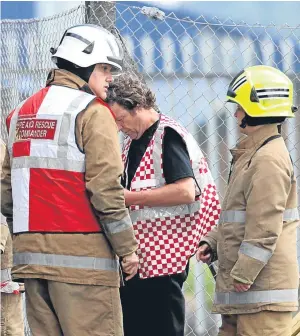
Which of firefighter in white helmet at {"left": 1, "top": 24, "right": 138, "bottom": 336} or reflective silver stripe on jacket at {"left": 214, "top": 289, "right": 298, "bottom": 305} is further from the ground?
firefighter in white helmet at {"left": 1, "top": 24, "right": 138, "bottom": 336}

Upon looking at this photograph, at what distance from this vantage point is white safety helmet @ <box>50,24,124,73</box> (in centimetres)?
488

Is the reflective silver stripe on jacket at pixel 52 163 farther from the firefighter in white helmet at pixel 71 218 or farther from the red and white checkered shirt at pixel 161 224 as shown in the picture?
the red and white checkered shirt at pixel 161 224

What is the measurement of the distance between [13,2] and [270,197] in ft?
12.2

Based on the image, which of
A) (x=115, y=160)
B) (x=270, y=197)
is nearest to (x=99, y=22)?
(x=115, y=160)

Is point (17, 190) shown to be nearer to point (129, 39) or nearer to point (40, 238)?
point (40, 238)

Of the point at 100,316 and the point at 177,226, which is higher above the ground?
the point at 177,226

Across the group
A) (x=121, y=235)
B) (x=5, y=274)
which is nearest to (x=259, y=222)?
(x=121, y=235)

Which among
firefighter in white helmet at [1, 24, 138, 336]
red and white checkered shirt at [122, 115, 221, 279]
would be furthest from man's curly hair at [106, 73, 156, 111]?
firefighter in white helmet at [1, 24, 138, 336]

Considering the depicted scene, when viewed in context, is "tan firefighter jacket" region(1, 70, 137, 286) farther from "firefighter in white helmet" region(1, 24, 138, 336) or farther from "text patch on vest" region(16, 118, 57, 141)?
"text patch on vest" region(16, 118, 57, 141)

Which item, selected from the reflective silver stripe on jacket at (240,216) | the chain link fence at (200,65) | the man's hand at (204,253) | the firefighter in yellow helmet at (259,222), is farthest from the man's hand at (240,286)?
the chain link fence at (200,65)

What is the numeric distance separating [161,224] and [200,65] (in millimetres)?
1606

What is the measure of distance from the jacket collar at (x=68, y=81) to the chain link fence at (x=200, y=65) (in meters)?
1.53

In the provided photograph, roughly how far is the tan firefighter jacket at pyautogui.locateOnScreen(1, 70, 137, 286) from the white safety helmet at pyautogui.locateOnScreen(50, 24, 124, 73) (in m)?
0.33

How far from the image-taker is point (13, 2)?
7594mm
